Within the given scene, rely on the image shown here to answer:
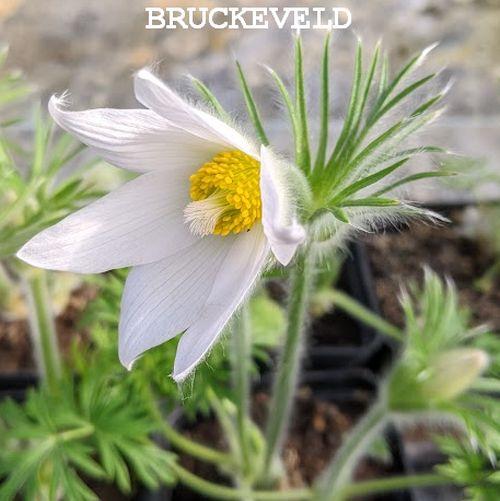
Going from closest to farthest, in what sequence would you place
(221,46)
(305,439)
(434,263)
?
(305,439), (434,263), (221,46)

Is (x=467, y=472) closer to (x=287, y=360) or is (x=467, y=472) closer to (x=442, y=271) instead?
(x=287, y=360)

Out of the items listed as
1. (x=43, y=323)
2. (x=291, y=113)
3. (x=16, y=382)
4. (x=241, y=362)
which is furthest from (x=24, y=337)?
(x=291, y=113)

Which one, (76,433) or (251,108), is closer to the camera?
(251,108)

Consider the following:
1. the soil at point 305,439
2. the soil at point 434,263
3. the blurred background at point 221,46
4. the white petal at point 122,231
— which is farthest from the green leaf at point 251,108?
the blurred background at point 221,46

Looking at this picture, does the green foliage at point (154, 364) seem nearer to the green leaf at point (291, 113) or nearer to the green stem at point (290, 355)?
the green stem at point (290, 355)

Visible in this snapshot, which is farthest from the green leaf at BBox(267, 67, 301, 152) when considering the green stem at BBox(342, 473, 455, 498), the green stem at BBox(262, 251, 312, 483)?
the green stem at BBox(342, 473, 455, 498)

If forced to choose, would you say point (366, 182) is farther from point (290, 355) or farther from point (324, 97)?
point (290, 355)
